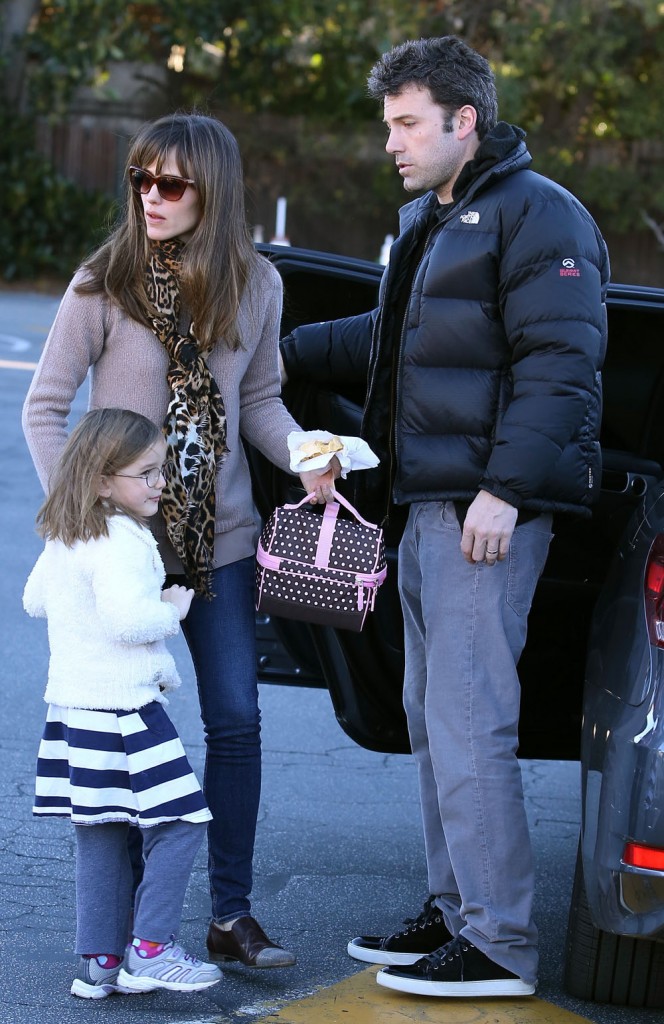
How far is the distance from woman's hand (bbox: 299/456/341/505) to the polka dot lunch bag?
50mm

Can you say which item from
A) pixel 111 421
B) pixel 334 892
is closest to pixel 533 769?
pixel 334 892

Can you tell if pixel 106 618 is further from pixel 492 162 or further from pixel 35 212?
pixel 35 212

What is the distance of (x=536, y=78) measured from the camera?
2486cm

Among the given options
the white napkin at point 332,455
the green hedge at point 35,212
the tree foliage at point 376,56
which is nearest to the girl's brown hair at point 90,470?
the white napkin at point 332,455

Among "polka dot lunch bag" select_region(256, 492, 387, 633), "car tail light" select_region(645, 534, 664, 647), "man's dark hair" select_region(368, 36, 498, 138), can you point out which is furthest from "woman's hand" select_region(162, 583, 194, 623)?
"man's dark hair" select_region(368, 36, 498, 138)

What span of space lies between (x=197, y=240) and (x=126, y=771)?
1.18 metres

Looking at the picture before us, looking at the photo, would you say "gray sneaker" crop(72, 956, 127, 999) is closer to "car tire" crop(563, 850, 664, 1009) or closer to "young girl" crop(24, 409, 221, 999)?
"young girl" crop(24, 409, 221, 999)

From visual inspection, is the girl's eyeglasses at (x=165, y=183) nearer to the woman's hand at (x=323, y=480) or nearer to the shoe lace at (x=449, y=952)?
the woman's hand at (x=323, y=480)

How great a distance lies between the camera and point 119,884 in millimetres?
3045

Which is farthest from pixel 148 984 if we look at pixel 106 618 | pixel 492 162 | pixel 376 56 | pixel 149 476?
pixel 376 56

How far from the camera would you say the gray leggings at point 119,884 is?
3.01m

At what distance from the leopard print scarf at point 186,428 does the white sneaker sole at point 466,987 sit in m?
1.00

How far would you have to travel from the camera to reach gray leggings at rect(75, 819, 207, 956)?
301cm

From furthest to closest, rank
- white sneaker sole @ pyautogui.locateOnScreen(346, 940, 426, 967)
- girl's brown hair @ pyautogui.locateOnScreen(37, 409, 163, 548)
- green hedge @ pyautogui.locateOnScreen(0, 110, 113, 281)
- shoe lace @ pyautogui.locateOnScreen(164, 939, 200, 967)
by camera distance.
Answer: green hedge @ pyautogui.locateOnScreen(0, 110, 113, 281), white sneaker sole @ pyautogui.locateOnScreen(346, 940, 426, 967), shoe lace @ pyautogui.locateOnScreen(164, 939, 200, 967), girl's brown hair @ pyautogui.locateOnScreen(37, 409, 163, 548)
